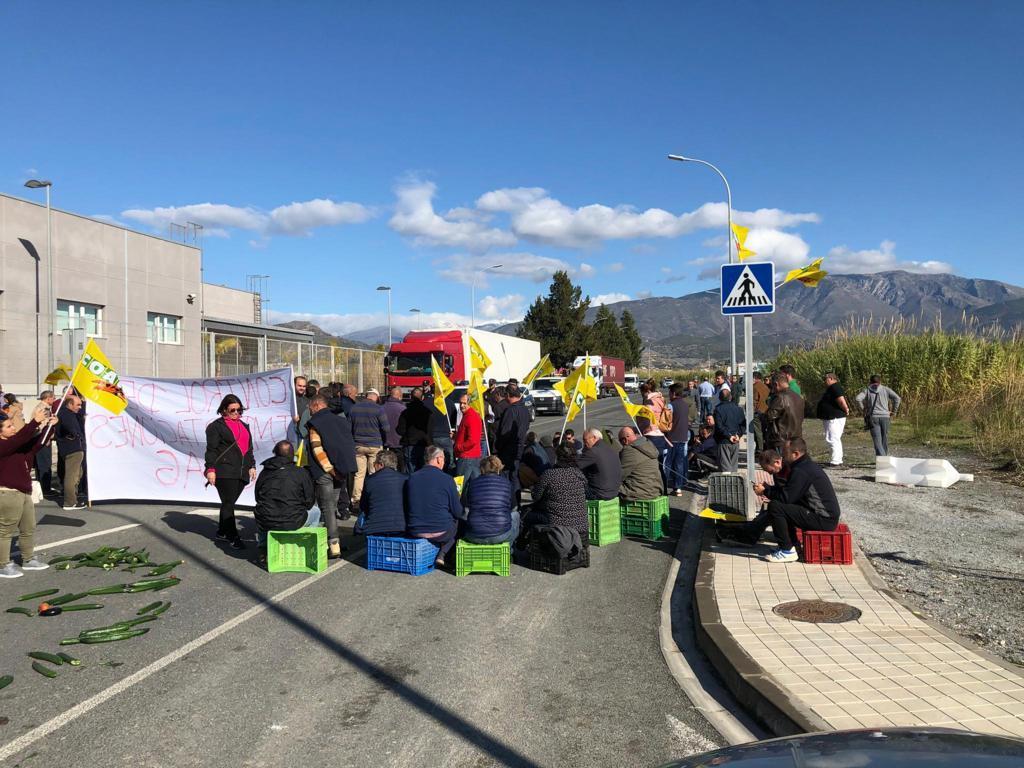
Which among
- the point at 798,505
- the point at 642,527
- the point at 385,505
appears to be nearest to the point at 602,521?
the point at 642,527

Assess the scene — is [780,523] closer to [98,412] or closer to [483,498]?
[483,498]

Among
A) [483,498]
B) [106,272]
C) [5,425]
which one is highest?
[106,272]

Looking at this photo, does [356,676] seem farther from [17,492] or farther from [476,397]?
[476,397]

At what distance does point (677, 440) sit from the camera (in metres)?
13.6

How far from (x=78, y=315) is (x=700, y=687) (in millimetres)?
27805

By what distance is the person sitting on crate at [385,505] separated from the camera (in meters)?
8.47

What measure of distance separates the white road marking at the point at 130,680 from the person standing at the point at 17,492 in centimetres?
301

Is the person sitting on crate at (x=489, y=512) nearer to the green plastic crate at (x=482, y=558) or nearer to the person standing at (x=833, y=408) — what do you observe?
the green plastic crate at (x=482, y=558)

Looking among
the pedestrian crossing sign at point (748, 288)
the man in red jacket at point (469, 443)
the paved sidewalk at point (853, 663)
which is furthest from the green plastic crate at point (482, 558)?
the pedestrian crossing sign at point (748, 288)

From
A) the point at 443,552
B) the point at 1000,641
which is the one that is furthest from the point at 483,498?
the point at 1000,641

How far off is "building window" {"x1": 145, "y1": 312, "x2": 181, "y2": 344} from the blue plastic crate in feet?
61.0

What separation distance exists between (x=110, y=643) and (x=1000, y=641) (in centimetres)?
675

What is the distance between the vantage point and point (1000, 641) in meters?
5.88

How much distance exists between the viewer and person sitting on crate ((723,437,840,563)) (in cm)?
827
